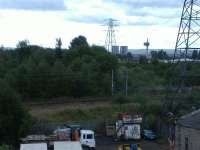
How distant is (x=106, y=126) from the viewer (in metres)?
29.8

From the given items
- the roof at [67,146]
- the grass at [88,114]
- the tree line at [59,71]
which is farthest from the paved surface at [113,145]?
the tree line at [59,71]

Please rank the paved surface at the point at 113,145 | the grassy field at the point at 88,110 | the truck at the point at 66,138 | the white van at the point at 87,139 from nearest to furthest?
the truck at the point at 66,138 < the white van at the point at 87,139 < the paved surface at the point at 113,145 < the grassy field at the point at 88,110

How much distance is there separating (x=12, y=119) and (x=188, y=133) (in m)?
8.87

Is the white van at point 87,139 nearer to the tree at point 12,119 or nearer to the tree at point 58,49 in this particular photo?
the tree at point 12,119

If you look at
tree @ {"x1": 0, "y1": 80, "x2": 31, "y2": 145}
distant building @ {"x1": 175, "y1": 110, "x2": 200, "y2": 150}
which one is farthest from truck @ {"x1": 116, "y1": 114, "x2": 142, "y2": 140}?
distant building @ {"x1": 175, "y1": 110, "x2": 200, "y2": 150}

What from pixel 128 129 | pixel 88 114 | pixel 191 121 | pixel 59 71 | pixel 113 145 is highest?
pixel 59 71

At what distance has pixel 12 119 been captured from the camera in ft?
79.0

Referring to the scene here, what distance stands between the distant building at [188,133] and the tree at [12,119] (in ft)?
25.2

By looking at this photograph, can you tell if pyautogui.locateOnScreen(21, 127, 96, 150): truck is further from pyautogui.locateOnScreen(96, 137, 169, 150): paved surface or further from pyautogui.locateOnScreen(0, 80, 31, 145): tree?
pyautogui.locateOnScreen(96, 137, 169, 150): paved surface

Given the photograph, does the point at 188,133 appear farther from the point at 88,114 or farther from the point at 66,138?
the point at 88,114

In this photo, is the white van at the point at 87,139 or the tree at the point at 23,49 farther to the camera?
the tree at the point at 23,49

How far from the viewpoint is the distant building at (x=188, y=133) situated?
63.6 feet

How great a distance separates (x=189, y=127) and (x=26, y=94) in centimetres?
2317

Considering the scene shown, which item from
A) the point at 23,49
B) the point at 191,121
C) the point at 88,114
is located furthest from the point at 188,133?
the point at 23,49
